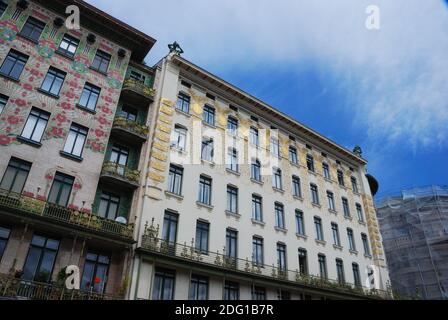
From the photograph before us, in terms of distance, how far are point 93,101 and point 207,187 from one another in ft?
30.8

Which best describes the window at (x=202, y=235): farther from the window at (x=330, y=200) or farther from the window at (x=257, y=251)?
the window at (x=330, y=200)

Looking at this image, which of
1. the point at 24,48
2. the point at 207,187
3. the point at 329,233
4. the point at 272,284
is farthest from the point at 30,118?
the point at 329,233

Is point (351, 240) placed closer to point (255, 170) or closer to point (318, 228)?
point (318, 228)

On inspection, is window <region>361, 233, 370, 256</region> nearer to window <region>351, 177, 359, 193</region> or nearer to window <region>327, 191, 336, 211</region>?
window <region>327, 191, 336, 211</region>

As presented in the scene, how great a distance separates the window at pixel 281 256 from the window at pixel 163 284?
855 centimetres

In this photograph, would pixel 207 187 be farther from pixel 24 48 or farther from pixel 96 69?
pixel 24 48

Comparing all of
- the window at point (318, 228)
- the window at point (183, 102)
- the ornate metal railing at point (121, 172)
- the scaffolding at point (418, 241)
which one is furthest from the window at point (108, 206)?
the scaffolding at point (418, 241)

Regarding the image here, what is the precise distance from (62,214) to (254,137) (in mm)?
17115

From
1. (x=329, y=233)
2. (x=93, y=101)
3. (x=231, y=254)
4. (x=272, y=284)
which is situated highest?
(x=93, y=101)

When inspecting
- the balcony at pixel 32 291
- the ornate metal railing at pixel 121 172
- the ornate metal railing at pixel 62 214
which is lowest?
Answer: the balcony at pixel 32 291

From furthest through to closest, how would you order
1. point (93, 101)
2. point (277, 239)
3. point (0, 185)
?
1. point (277, 239)
2. point (93, 101)
3. point (0, 185)

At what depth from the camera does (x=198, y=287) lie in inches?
783

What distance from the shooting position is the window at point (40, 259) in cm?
1559

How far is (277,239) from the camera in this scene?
25312mm
